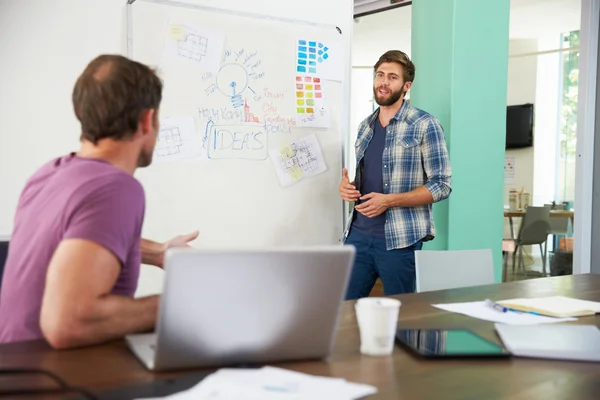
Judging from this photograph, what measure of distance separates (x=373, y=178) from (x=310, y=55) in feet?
2.37

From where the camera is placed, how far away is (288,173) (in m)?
3.24

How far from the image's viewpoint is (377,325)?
50.6 inches

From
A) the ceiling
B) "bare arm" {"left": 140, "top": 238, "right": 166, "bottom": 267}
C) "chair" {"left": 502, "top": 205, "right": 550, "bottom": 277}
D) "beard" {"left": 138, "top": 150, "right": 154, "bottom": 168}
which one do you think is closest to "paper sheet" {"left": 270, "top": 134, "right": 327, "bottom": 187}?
"bare arm" {"left": 140, "top": 238, "right": 166, "bottom": 267}

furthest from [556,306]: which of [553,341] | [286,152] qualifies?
[286,152]

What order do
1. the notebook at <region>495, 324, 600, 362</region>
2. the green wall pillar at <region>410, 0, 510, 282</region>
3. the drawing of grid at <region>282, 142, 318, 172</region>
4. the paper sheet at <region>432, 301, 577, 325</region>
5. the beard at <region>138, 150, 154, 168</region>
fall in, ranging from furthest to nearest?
the green wall pillar at <region>410, 0, 510, 282</region>, the drawing of grid at <region>282, 142, 318, 172</region>, the paper sheet at <region>432, 301, 577, 325</region>, the beard at <region>138, 150, 154, 168</region>, the notebook at <region>495, 324, 600, 362</region>

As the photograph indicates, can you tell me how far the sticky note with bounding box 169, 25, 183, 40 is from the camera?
285cm

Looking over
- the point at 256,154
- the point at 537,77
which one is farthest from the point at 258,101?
the point at 537,77

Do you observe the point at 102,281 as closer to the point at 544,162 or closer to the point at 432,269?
the point at 432,269

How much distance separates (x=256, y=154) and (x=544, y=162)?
6663 mm

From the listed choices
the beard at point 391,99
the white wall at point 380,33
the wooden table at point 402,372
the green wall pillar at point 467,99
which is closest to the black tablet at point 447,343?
the wooden table at point 402,372

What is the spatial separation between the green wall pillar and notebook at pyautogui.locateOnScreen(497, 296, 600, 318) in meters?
1.66

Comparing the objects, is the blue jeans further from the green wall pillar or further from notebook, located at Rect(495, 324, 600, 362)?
notebook, located at Rect(495, 324, 600, 362)

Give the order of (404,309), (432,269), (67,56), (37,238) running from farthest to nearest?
(67,56), (432,269), (404,309), (37,238)

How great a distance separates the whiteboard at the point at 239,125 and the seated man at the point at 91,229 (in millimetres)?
1441
